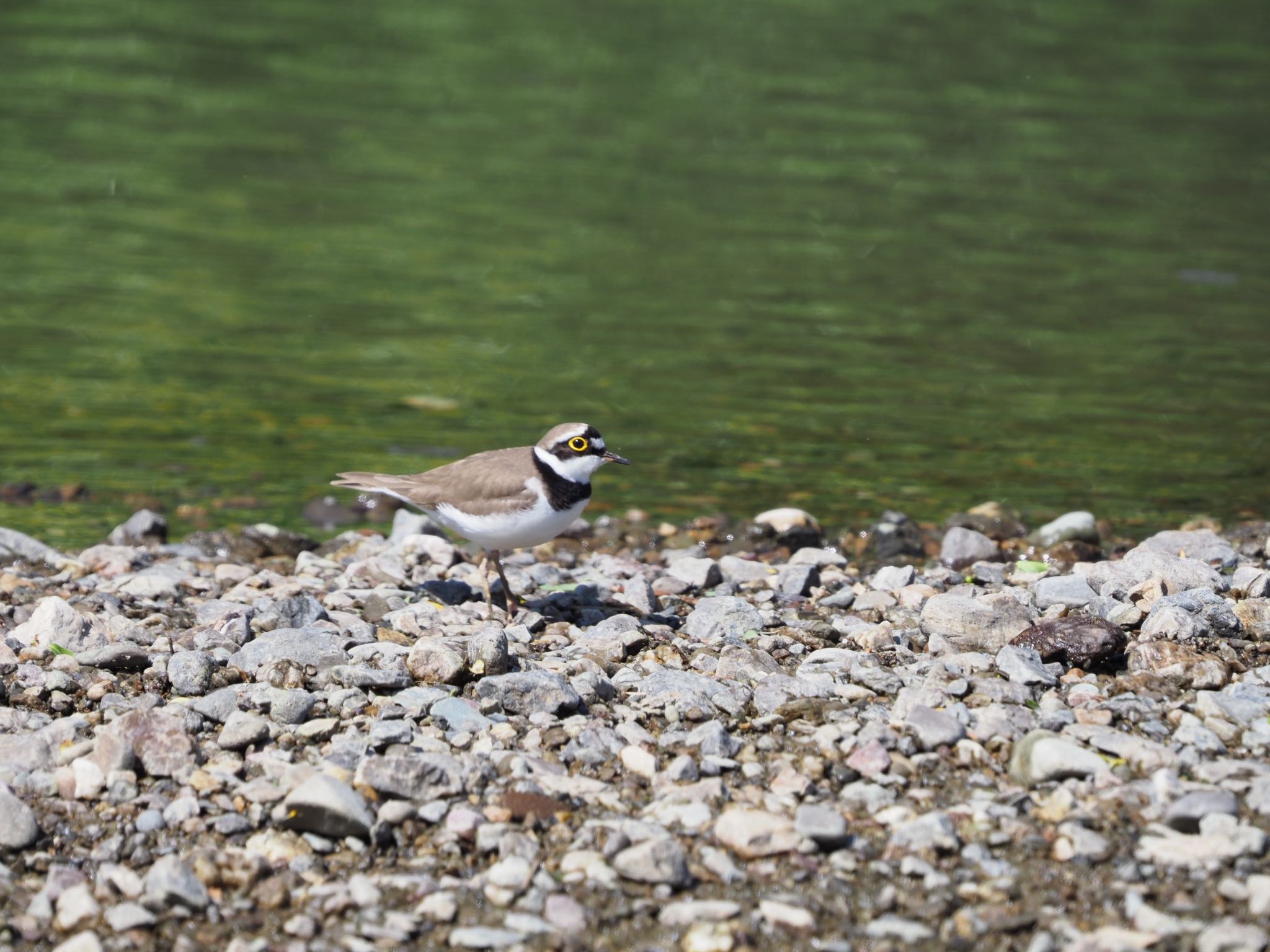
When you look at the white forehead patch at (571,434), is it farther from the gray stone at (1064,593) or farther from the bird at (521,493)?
the gray stone at (1064,593)

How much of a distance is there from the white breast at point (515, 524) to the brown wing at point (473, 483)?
2.1 inches

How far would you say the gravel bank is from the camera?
275 inches

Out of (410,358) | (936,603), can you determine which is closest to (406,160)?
(410,358)

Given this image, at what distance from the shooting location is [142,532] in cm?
1360

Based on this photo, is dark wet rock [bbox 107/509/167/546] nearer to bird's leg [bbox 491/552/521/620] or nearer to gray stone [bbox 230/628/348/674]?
bird's leg [bbox 491/552/521/620]

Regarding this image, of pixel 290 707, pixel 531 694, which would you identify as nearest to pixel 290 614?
pixel 290 707

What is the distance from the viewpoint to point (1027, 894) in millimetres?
7062

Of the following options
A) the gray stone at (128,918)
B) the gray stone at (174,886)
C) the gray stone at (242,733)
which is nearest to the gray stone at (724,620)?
the gray stone at (242,733)

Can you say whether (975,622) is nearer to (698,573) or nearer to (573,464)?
(698,573)

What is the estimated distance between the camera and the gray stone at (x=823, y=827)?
7363 millimetres

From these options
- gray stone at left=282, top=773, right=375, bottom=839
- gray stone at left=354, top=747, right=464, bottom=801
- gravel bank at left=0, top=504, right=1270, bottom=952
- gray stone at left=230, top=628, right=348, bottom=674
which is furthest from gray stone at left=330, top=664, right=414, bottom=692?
gray stone at left=282, top=773, right=375, bottom=839

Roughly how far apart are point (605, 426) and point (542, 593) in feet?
16.9

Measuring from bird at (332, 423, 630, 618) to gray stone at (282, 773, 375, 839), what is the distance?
3.39m

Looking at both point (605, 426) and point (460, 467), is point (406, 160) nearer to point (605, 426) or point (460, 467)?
point (605, 426)
